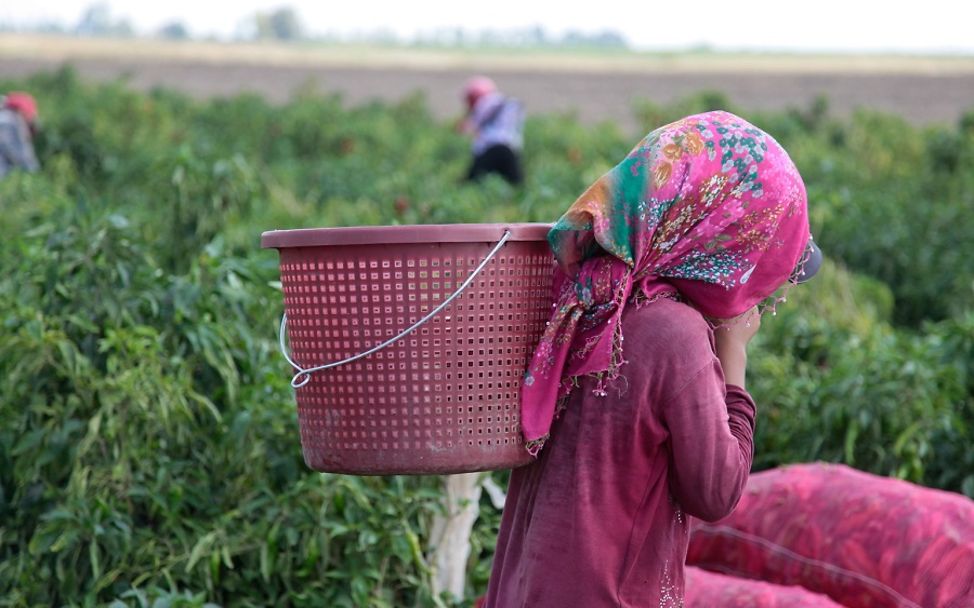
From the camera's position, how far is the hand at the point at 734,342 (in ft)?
6.35

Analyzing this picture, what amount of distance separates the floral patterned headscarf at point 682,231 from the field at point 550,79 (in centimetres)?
2300

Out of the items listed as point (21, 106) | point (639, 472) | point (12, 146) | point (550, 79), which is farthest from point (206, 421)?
point (550, 79)

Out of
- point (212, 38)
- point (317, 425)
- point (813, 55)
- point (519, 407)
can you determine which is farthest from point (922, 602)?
point (212, 38)

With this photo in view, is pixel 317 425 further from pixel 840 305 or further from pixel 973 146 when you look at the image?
pixel 973 146

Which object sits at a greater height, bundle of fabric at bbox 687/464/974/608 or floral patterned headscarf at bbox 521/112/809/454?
floral patterned headscarf at bbox 521/112/809/454

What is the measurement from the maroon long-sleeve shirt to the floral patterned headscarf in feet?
0.14

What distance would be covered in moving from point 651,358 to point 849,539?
4.11 feet

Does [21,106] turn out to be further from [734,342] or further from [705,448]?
[705,448]

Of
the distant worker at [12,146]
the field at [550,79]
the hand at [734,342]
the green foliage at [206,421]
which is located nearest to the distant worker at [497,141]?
the distant worker at [12,146]

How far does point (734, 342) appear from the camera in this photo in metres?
1.95

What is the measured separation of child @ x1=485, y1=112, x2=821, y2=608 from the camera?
1.78 metres

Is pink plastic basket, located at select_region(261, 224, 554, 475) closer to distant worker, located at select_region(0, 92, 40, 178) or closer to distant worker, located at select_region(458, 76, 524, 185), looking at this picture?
distant worker, located at select_region(0, 92, 40, 178)

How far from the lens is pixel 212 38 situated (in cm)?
5128

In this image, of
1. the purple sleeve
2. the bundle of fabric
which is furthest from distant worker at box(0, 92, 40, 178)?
the purple sleeve
